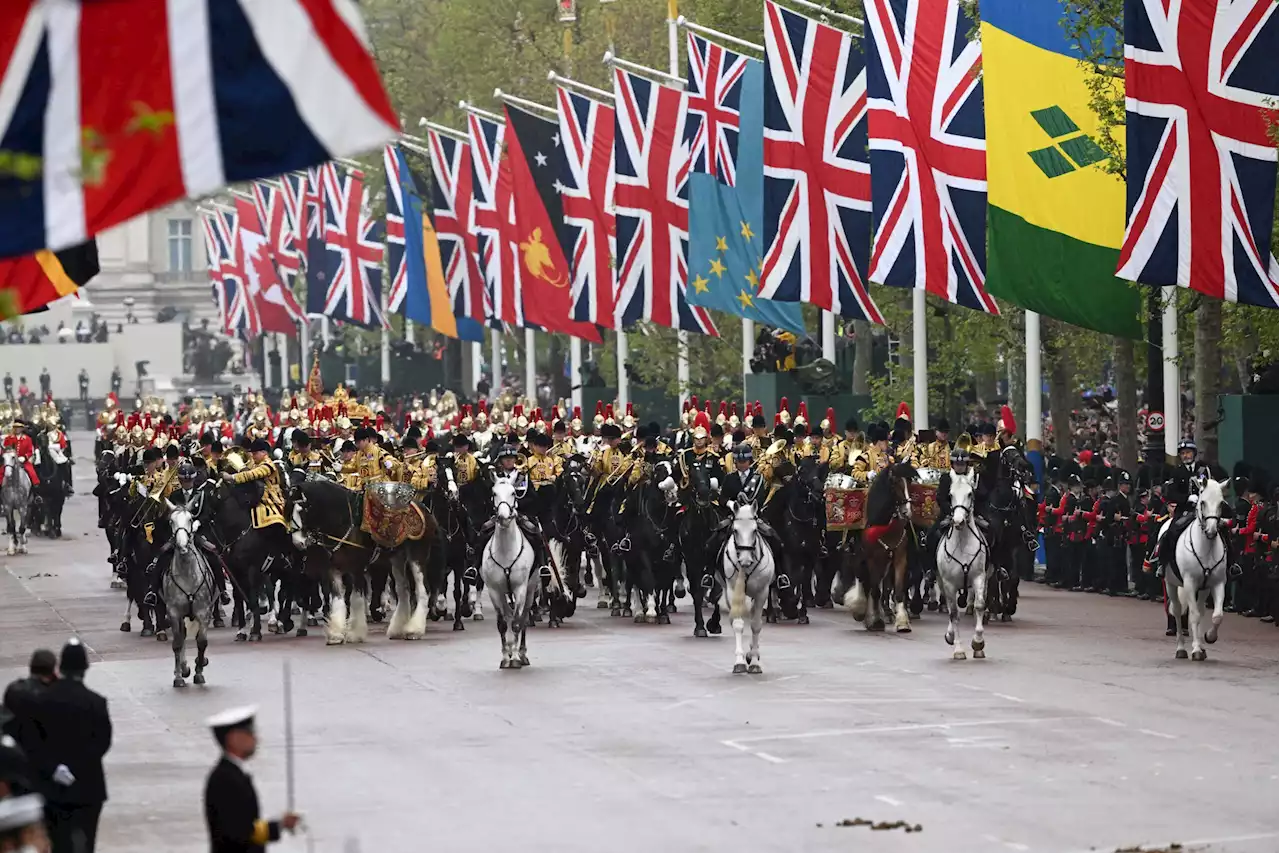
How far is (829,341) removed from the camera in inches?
1781

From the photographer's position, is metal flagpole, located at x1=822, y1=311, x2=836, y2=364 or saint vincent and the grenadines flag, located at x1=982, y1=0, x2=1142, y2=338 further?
metal flagpole, located at x1=822, y1=311, x2=836, y2=364

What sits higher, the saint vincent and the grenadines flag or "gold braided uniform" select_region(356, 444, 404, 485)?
the saint vincent and the grenadines flag

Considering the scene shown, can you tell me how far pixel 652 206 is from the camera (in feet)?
153

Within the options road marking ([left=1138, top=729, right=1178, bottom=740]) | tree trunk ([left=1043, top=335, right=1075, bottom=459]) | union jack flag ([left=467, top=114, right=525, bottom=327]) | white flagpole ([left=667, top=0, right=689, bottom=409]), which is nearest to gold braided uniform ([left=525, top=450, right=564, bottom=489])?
road marking ([left=1138, top=729, right=1178, bottom=740])

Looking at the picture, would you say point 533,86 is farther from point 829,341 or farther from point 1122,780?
point 1122,780

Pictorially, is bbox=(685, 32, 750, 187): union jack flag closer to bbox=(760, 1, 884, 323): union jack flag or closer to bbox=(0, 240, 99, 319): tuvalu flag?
bbox=(760, 1, 884, 323): union jack flag

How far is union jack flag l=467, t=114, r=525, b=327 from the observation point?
179ft

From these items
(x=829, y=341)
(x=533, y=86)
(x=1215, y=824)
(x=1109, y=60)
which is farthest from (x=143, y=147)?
(x=533, y=86)

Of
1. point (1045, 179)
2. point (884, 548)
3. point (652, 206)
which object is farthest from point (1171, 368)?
point (652, 206)

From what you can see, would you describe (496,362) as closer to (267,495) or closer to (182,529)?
(267,495)

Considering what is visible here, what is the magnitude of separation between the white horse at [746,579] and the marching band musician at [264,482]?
5721 millimetres

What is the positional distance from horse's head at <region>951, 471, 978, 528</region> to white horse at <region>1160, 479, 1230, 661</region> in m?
1.96

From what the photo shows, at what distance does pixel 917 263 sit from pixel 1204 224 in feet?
26.3

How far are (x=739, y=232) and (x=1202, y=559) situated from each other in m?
18.5
